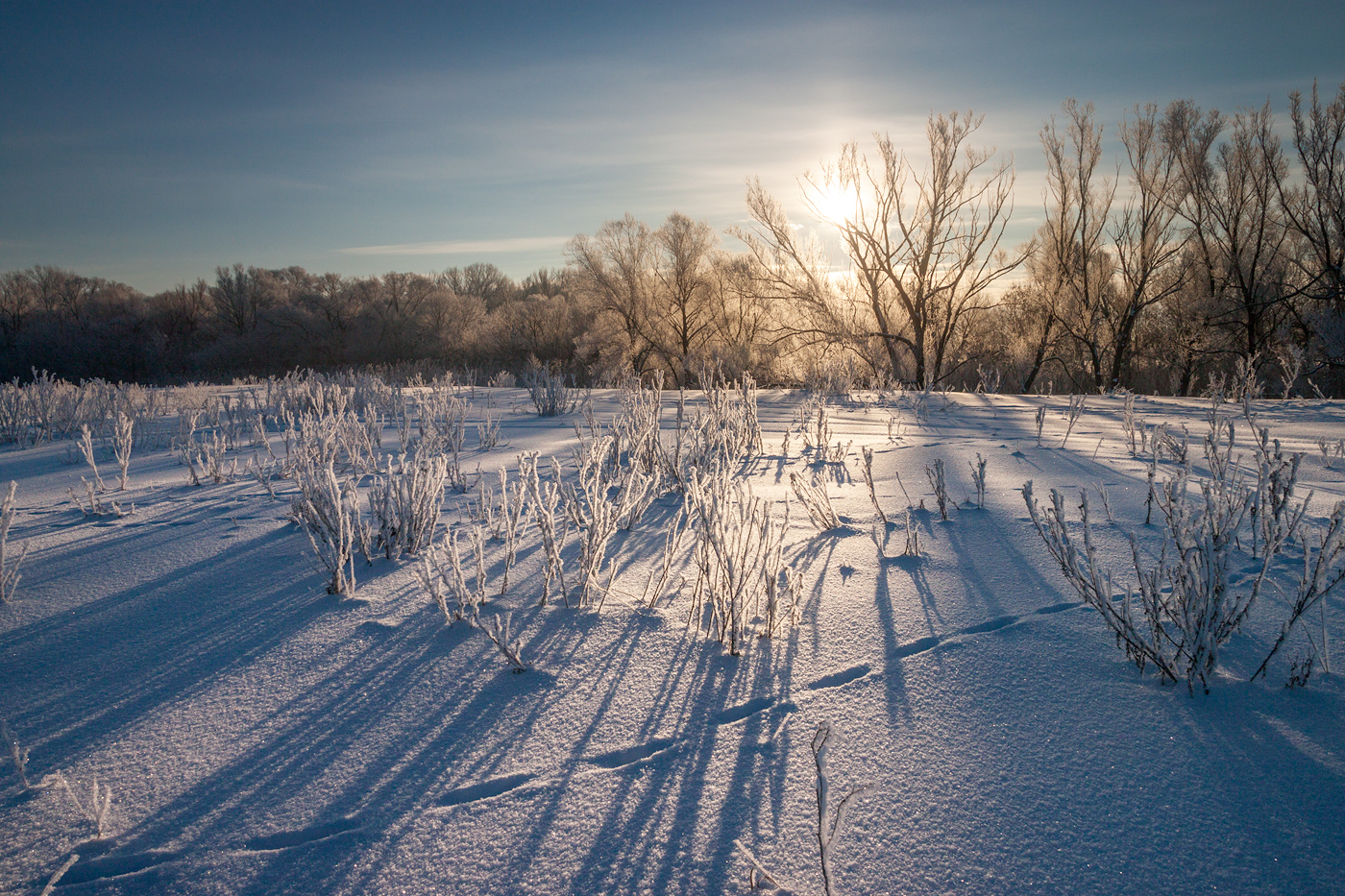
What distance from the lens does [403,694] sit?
5.96 feet

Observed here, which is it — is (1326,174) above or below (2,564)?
above

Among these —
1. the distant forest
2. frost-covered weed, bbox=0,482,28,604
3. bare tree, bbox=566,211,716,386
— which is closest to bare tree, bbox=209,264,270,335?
the distant forest

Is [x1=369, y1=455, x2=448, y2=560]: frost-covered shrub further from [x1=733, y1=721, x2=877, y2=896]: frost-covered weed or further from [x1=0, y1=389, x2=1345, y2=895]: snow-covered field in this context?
[x1=733, y1=721, x2=877, y2=896]: frost-covered weed

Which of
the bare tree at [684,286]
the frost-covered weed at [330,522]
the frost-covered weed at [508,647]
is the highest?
the bare tree at [684,286]

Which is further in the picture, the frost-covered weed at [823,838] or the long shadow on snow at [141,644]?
the long shadow on snow at [141,644]

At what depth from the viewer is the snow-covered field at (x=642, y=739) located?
1207 mm

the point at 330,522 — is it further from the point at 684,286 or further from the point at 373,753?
the point at 684,286

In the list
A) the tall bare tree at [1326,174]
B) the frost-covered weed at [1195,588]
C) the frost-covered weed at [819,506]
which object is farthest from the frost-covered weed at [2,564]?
the tall bare tree at [1326,174]

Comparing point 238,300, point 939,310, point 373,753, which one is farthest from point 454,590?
point 238,300

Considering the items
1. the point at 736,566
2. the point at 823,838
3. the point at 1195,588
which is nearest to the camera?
the point at 823,838

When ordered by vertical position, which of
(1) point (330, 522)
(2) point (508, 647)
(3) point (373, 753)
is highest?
(1) point (330, 522)

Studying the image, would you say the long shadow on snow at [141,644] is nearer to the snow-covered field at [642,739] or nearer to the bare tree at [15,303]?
the snow-covered field at [642,739]

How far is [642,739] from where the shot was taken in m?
1.59

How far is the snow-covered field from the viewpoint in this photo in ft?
3.96
